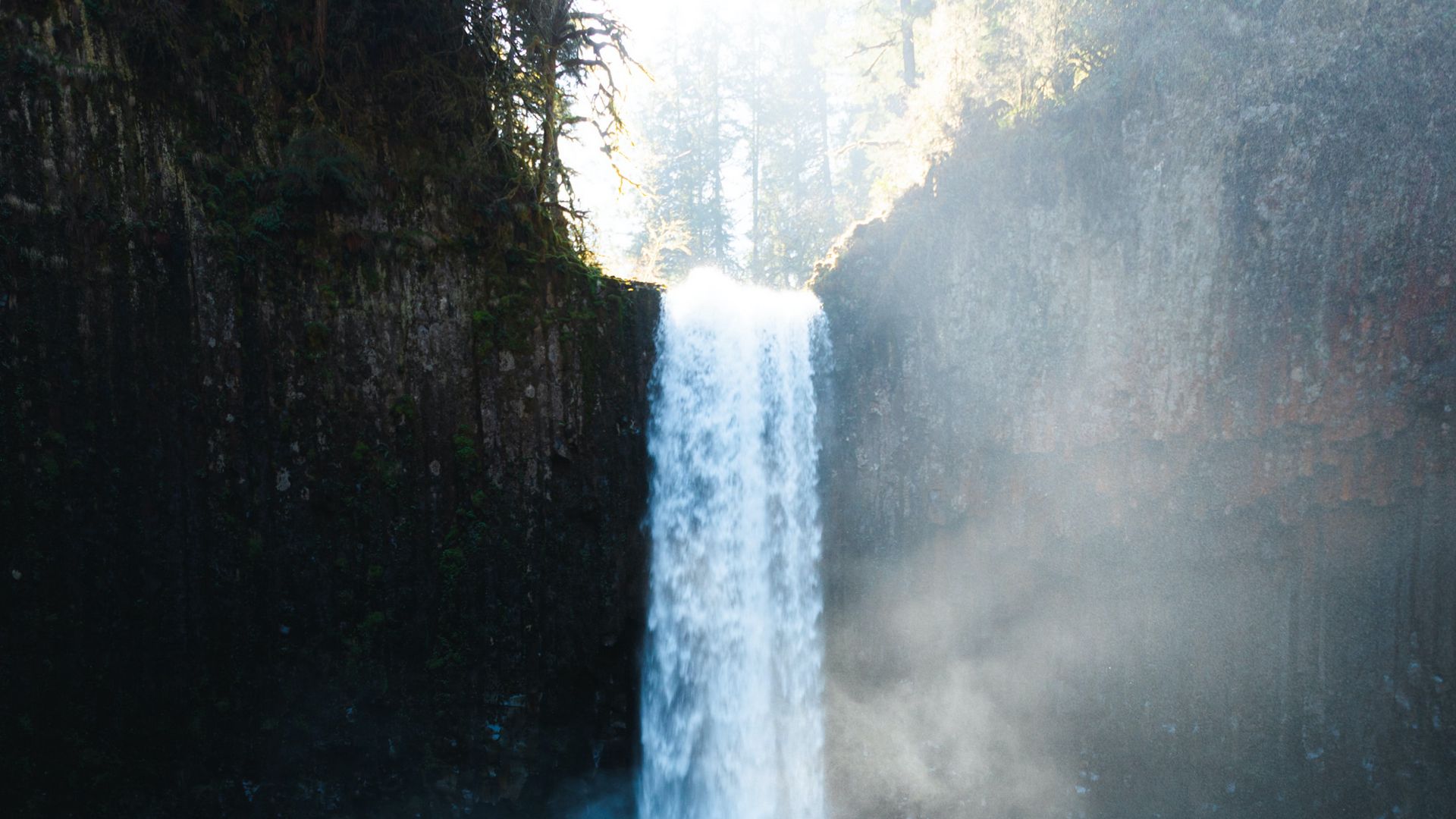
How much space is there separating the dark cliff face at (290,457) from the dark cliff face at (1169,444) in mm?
3671

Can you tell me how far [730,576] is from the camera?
32.4ft

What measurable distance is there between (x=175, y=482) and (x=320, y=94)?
4.28 metres

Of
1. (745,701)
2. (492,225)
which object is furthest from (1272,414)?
(492,225)

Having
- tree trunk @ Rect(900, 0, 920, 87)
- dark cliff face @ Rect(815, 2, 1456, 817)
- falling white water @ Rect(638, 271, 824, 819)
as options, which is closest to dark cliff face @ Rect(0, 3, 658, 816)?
falling white water @ Rect(638, 271, 824, 819)

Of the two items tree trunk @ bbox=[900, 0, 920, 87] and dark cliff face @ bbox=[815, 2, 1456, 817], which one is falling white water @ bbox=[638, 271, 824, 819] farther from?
tree trunk @ bbox=[900, 0, 920, 87]

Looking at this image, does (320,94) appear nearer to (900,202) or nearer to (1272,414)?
(900,202)

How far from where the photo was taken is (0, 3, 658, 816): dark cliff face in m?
6.95

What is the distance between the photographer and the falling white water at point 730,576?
378 inches

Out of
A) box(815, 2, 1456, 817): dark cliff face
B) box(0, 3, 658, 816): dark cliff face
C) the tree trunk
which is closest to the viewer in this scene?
box(0, 3, 658, 816): dark cliff face

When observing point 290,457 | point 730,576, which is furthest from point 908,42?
point 290,457

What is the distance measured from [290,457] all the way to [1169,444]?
395 inches

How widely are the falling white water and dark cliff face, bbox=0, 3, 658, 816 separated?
14.7 inches

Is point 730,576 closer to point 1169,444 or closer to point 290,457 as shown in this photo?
point 290,457

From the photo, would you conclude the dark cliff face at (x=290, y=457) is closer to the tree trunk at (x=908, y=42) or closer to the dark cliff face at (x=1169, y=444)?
the dark cliff face at (x=1169, y=444)
